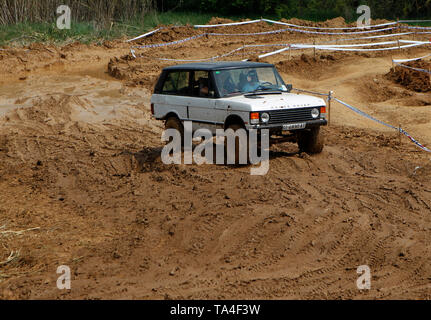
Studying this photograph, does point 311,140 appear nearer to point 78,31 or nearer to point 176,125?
point 176,125

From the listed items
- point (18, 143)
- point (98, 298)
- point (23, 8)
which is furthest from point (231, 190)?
point (23, 8)

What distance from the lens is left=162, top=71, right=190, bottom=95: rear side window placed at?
1255 centimetres

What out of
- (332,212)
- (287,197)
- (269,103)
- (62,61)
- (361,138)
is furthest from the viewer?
(62,61)

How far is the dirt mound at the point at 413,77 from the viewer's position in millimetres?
20156

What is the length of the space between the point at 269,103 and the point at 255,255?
4.18 m

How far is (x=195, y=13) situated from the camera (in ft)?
129

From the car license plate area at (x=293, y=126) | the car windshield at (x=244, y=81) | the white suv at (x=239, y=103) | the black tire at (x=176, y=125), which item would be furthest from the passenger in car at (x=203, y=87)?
the car license plate area at (x=293, y=126)

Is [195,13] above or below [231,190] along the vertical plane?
above

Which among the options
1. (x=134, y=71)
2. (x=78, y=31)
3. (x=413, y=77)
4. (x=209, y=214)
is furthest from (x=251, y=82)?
(x=78, y=31)

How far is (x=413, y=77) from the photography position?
813 inches

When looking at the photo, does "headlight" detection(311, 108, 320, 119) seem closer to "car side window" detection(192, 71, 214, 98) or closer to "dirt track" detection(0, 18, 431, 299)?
"dirt track" detection(0, 18, 431, 299)

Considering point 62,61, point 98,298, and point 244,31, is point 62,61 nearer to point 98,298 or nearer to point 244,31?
point 244,31

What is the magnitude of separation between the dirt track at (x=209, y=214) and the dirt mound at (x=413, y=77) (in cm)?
246

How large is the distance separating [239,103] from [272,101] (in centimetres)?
61
